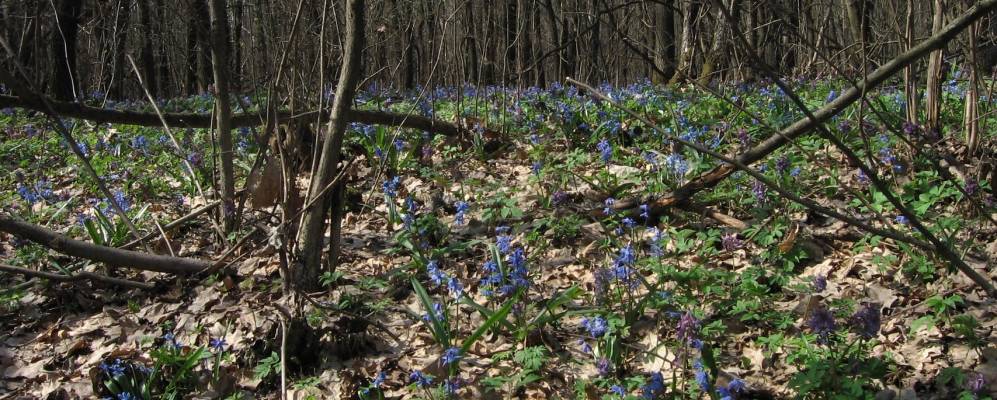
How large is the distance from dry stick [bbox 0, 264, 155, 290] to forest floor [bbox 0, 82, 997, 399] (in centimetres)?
9

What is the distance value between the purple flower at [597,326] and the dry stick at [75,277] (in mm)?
2506

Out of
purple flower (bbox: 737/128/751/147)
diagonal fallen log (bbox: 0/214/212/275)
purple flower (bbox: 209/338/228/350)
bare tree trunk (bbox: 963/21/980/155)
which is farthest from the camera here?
purple flower (bbox: 737/128/751/147)

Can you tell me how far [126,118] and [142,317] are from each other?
3.85 ft

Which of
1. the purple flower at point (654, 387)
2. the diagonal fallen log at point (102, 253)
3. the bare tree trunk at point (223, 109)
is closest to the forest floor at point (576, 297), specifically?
the purple flower at point (654, 387)

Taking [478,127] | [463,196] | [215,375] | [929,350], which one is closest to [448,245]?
[463,196]

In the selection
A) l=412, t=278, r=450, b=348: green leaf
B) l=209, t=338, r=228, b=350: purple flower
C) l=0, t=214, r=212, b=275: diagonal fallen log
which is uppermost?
l=0, t=214, r=212, b=275: diagonal fallen log

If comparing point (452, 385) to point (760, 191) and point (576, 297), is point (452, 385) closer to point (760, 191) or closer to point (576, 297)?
point (576, 297)

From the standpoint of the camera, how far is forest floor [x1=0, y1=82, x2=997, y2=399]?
2.74 m

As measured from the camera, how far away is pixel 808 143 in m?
4.62

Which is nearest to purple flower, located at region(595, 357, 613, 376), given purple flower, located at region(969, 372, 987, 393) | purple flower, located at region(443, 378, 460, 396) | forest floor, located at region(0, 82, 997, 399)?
forest floor, located at region(0, 82, 997, 399)

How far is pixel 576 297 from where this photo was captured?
10.9 ft

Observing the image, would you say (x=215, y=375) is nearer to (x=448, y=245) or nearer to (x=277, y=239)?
(x=277, y=239)

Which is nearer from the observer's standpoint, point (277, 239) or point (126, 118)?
point (277, 239)

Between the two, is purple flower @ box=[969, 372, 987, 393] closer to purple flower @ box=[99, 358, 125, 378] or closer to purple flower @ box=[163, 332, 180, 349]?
purple flower @ box=[163, 332, 180, 349]
